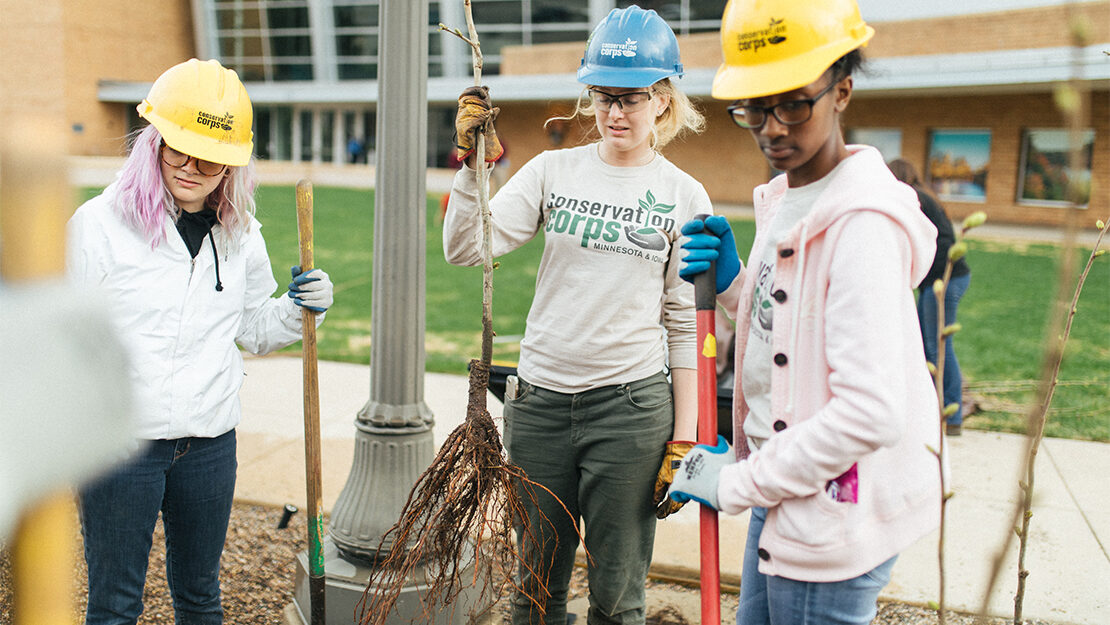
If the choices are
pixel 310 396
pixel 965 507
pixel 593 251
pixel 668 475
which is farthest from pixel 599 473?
pixel 965 507

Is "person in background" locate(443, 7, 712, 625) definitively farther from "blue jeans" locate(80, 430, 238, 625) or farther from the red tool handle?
"blue jeans" locate(80, 430, 238, 625)

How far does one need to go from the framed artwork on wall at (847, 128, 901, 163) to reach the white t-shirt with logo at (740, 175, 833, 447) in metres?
23.6

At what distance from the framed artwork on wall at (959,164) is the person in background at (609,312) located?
2243 cm

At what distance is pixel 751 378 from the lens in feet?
6.23

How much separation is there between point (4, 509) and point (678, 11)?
2878 centimetres

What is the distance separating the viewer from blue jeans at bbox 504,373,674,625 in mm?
2582

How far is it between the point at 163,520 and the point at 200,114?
1.11 metres

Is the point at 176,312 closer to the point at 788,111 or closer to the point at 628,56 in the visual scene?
the point at 628,56

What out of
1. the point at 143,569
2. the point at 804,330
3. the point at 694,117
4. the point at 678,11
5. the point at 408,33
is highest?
the point at 678,11

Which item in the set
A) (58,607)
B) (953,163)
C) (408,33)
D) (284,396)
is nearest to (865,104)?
(953,163)

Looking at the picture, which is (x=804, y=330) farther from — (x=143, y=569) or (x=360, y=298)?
(x=360, y=298)

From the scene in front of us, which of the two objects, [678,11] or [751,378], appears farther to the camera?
[678,11]

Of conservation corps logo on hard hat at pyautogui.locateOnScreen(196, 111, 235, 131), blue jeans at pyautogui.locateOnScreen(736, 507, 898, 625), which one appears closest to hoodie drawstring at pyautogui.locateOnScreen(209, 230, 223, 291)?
conservation corps logo on hard hat at pyautogui.locateOnScreen(196, 111, 235, 131)

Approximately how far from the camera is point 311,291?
106 inches
